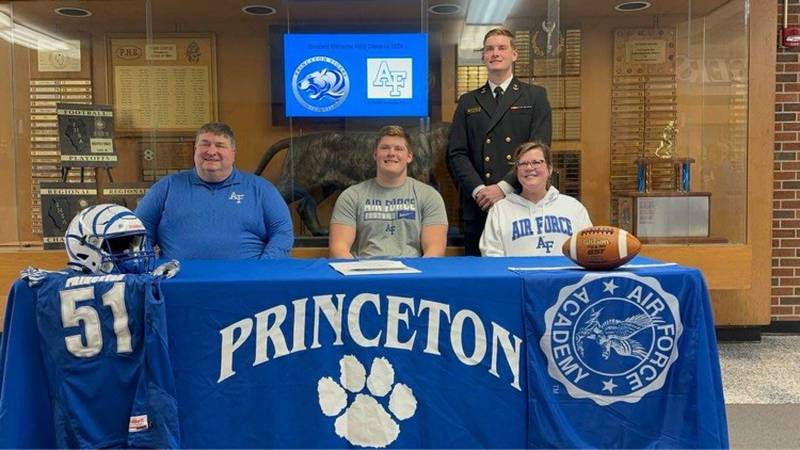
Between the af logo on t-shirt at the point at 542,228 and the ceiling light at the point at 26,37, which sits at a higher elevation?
the ceiling light at the point at 26,37

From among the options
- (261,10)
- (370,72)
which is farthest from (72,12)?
(370,72)

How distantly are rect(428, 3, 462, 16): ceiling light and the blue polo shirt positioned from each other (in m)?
2.00

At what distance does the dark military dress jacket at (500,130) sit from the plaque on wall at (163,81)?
205 centimetres

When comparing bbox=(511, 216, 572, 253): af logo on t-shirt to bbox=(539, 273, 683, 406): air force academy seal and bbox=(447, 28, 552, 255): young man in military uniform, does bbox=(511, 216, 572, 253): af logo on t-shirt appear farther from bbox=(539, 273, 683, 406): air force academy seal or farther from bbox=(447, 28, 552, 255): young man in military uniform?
bbox=(539, 273, 683, 406): air force academy seal

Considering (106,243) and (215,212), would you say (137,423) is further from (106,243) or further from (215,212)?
(215,212)

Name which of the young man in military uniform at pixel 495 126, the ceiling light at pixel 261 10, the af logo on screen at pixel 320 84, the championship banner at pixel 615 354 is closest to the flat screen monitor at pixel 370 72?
the af logo on screen at pixel 320 84

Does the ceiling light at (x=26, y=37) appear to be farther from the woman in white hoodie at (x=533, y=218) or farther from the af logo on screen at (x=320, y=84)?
the woman in white hoodie at (x=533, y=218)

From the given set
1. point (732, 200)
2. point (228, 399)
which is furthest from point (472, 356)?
point (732, 200)

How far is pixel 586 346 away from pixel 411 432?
2.06 ft

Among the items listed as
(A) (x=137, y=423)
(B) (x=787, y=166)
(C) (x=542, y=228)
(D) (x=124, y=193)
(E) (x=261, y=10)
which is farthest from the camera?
(B) (x=787, y=166)

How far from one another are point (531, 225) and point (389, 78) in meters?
1.90

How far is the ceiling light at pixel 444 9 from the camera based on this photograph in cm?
443

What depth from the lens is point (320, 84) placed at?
14.6 ft

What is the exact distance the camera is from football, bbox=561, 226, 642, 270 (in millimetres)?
2102
